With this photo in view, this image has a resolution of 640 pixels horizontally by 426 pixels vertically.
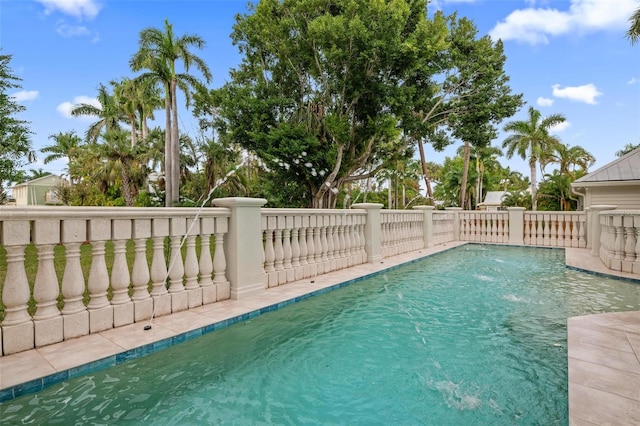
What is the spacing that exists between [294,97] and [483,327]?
1535cm

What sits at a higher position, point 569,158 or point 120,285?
point 569,158

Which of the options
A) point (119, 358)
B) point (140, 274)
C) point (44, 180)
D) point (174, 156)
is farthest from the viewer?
point (44, 180)

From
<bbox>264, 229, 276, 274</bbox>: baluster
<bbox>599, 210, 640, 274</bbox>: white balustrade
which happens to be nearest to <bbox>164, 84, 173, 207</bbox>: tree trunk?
<bbox>264, 229, 276, 274</bbox>: baluster

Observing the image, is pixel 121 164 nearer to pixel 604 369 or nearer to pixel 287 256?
pixel 287 256

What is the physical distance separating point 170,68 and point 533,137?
27396 mm

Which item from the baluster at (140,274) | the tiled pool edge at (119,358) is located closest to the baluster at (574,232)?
the tiled pool edge at (119,358)

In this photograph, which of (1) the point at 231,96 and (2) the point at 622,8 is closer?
(2) the point at 622,8

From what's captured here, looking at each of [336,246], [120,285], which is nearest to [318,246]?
[336,246]

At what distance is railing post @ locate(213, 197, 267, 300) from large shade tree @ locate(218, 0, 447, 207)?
385 inches

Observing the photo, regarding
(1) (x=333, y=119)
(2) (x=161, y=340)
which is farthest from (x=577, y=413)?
(1) (x=333, y=119)

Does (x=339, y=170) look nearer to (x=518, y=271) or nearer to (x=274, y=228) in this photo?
(x=518, y=271)

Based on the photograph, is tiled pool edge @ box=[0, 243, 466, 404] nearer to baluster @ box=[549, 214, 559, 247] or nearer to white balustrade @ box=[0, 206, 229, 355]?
white balustrade @ box=[0, 206, 229, 355]

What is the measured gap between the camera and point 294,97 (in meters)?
17.0

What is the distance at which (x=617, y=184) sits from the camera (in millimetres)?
12578
